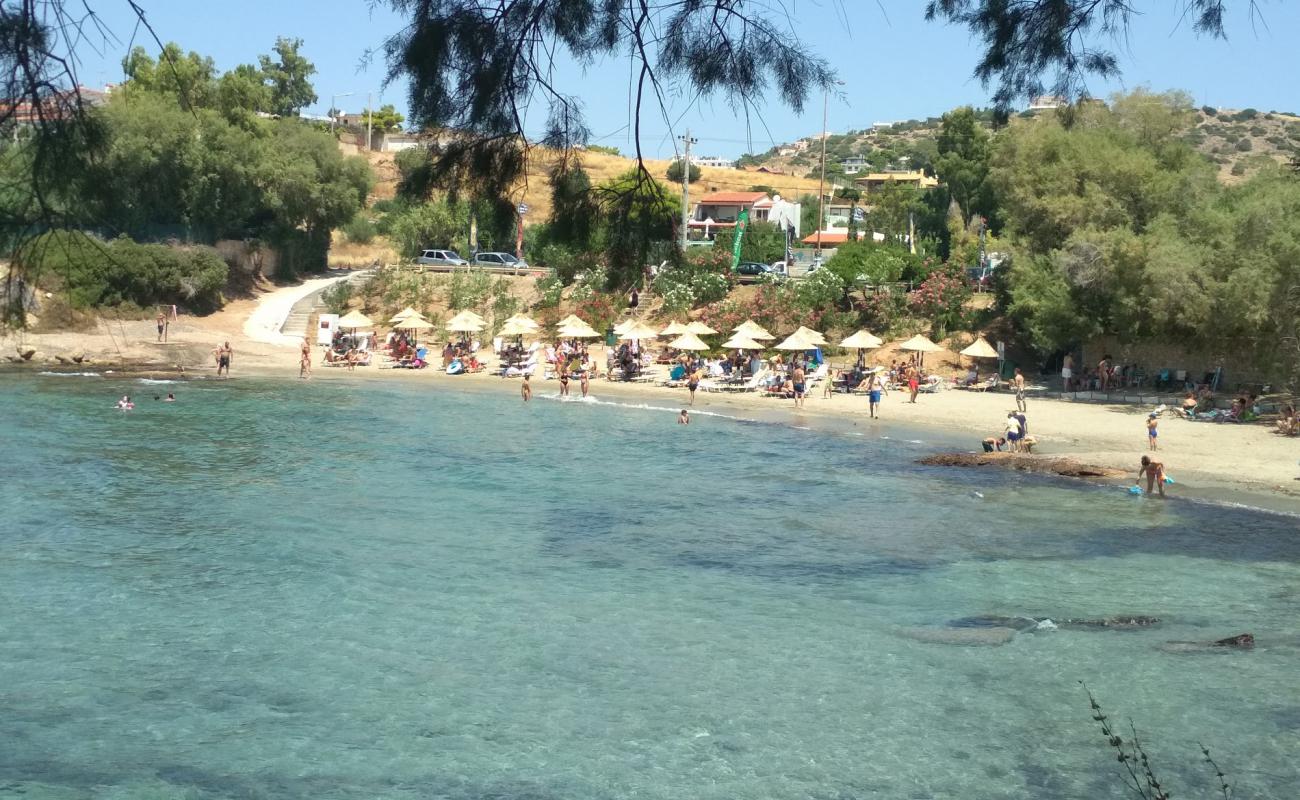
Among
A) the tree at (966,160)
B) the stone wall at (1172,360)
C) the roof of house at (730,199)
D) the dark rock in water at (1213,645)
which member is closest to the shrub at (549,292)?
the stone wall at (1172,360)

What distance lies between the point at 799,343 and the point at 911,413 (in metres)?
4.91

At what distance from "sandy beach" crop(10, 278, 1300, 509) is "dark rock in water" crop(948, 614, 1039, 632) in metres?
8.74

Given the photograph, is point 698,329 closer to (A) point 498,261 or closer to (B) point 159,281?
(A) point 498,261

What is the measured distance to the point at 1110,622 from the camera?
14.7m

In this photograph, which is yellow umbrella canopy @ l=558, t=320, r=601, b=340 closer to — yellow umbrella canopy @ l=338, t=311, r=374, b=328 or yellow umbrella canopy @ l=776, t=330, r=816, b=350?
yellow umbrella canopy @ l=776, t=330, r=816, b=350

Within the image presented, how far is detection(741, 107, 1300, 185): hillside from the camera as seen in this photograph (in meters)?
77.2

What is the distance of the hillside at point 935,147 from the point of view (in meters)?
77.2

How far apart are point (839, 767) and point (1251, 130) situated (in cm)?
10159

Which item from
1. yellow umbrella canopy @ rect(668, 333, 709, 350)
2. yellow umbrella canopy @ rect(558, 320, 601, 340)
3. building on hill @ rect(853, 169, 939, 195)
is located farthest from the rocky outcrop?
building on hill @ rect(853, 169, 939, 195)

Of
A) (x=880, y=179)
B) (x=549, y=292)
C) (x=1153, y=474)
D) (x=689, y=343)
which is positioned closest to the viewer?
(x=1153, y=474)

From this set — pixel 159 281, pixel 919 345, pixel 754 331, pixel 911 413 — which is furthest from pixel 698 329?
pixel 159 281

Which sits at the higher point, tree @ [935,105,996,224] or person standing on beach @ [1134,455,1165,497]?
tree @ [935,105,996,224]

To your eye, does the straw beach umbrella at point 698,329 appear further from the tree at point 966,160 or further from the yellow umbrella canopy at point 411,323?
the tree at point 966,160

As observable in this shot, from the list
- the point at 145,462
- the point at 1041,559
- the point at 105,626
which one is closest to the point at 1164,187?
the point at 1041,559
